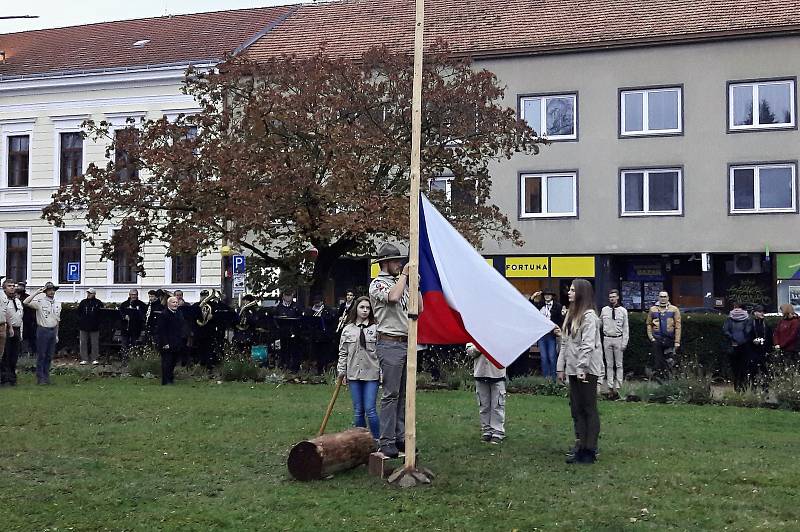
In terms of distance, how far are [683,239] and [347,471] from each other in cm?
2950

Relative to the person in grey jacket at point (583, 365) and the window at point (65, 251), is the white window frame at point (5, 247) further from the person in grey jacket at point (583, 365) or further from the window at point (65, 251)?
the person in grey jacket at point (583, 365)

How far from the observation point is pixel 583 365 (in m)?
11.1

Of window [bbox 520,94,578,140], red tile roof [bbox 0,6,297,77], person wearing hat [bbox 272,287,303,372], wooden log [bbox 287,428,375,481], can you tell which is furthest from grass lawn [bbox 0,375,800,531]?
red tile roof [bbox 0,6,297,77]

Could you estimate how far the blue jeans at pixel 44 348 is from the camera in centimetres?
2000

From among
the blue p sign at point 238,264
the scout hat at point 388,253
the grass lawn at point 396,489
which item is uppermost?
the blue p sign at point 238,264

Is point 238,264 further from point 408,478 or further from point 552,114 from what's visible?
point 408,478

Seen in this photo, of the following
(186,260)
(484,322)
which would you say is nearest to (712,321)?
(484,322)

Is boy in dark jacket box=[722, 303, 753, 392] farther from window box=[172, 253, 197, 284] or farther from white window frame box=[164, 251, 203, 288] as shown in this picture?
window box=[172, 253, 197, 284]

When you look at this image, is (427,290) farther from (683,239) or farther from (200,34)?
(200,34)

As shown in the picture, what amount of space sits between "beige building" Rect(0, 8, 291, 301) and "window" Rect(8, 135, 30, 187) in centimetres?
4

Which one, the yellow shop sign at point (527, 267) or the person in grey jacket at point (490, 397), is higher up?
the yellow shop sign at point (527, 267)

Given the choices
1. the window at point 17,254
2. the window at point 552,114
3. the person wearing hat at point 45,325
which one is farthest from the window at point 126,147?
the window at point 17,254

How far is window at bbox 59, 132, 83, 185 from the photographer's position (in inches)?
1730

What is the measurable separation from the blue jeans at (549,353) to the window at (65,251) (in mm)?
27971
